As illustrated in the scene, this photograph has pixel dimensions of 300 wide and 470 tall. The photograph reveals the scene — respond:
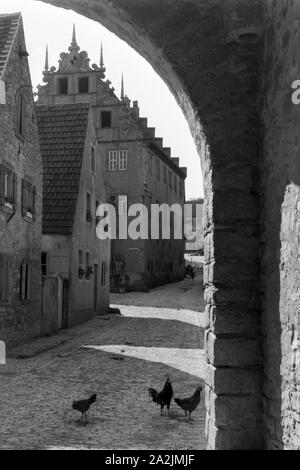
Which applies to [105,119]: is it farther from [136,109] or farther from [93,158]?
[93,158]

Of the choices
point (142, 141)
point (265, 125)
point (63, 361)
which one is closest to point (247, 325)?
point (265, 125)

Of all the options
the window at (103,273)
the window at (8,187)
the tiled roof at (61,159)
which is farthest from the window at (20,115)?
the window at (103,273)

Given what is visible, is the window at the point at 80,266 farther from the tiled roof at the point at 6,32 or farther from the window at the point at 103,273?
the tiled roof at the point at 6,32

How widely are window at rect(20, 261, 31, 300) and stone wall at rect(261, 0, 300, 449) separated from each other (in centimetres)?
1319

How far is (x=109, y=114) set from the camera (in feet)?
123

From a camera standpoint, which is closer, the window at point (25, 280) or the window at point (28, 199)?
the window at point (25, 280)

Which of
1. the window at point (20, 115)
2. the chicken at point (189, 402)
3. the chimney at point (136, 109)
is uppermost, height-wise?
the chimney at point (136, 109)

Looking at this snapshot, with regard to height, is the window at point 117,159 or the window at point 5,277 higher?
the window at point 117,159

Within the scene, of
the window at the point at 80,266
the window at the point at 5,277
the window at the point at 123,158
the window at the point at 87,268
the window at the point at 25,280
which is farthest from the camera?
the window at the point at 123,158

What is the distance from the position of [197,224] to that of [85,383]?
49417 mm

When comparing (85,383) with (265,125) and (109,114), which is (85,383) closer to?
(265,125)

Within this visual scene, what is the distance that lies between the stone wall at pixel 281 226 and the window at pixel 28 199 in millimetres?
13188

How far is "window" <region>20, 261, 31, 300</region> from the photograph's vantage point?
17.5 meters

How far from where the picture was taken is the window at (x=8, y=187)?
15.6m
